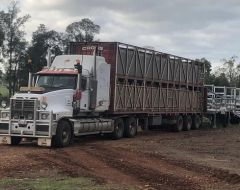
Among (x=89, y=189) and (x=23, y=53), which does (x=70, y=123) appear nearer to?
(x=89, y=189)

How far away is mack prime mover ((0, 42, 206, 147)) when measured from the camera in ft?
63.4

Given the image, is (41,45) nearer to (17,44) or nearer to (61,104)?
(17,44)

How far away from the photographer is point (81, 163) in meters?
14.9

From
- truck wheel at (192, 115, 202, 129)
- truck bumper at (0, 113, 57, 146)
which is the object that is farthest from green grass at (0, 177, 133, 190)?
truck wheel at (192, 115, 202, 129)

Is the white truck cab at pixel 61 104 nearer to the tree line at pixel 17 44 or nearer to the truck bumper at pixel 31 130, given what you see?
the truck bumper at pixel 31 130

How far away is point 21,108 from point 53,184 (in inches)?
349

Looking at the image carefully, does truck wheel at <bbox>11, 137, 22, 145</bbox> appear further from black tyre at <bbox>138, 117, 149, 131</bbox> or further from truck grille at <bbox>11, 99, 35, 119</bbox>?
black tyre at <bbox>138, 117, 149, 131</bbox>

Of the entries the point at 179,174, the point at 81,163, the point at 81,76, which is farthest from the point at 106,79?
the point at 179,174

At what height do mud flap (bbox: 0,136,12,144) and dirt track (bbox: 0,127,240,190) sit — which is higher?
mud flap (bbox: 0,136,12,144)

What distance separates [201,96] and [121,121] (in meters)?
11.7

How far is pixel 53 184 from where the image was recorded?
10.9 m

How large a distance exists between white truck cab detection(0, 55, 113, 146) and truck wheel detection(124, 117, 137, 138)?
5.74 feet

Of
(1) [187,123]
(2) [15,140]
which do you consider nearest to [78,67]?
(2) [15,140]

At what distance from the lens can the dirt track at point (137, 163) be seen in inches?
480
